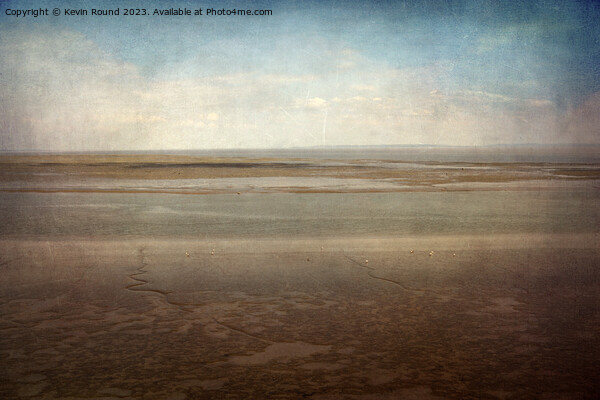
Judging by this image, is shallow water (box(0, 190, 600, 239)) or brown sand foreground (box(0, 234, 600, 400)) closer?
brown sand foreground (box(0, 234, 600, 400))

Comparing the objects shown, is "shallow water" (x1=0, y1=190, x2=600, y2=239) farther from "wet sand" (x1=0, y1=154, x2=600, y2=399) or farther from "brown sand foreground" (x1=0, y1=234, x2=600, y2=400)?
"brown sand foreground" (x1=0, y1=234, x2=600, y2=400)

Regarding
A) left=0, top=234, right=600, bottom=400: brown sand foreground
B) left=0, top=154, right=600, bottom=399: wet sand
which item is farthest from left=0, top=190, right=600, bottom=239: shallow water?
left=0, top=234, right=600, bottom=400: brown sand foreground

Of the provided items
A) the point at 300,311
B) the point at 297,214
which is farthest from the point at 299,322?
the point at 297,214

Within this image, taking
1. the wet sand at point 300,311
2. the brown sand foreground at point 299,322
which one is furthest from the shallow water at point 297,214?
the brown sand foreground at point 299,322

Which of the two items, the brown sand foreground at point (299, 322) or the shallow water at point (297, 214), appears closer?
the brown sand foreground at point (299, 322)

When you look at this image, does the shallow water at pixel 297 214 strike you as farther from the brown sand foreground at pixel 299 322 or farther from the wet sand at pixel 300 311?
the brown sand foreground at pixel 299 322

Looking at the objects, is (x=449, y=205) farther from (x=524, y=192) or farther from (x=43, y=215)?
(x=43, y=215)
